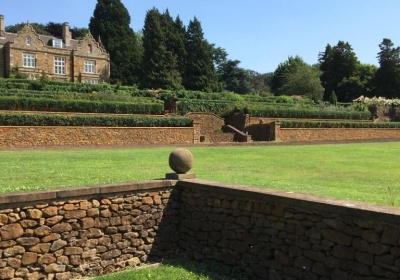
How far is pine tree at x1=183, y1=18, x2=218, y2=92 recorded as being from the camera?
58.3 metres

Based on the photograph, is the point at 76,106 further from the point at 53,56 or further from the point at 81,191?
the point at 53,56

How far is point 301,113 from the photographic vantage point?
36.3m

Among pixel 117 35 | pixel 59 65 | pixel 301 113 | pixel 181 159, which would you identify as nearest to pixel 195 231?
pixel 181 159

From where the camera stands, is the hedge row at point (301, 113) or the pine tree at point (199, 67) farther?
the pine tree at point (199, 67)

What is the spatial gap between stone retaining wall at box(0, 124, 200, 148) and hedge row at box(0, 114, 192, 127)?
47 cm

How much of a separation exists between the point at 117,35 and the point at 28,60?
18.1 m

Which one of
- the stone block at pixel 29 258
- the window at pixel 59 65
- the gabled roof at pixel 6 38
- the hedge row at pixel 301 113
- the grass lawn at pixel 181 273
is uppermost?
the gabled roof at pixel 6 38

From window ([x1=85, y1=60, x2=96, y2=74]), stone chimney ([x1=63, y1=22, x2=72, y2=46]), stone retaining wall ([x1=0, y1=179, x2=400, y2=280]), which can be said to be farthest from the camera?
stone chimney ([x1=63, y1=22, x2=72, y2=46])

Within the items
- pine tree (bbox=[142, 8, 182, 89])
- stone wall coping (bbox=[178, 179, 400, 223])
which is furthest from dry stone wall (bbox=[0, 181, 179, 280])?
pine tree (bbox=[142, 8, 182, 89])

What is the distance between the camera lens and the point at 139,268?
24.1 ft

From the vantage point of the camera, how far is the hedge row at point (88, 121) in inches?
845

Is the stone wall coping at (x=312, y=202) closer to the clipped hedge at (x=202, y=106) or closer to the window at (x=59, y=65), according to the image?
the clipped hedge at (x=202, y=106)

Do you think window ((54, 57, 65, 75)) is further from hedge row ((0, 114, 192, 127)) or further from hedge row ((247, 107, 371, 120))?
hedge row ((0, 114, 192, 127))

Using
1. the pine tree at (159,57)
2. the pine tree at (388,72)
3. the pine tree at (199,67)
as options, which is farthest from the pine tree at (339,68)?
the pine tree at (159,57)
